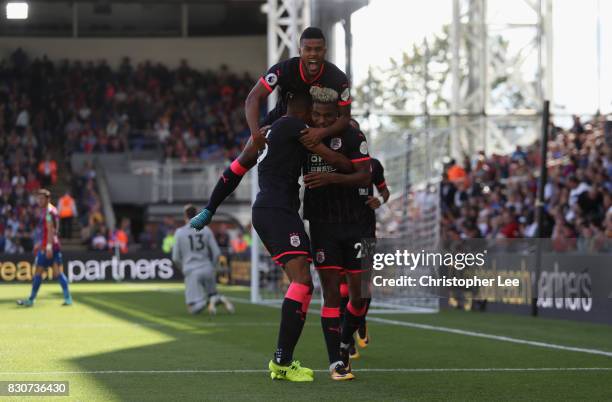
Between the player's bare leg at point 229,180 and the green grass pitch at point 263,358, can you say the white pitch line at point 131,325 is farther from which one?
the player's bare leg at point 229,180

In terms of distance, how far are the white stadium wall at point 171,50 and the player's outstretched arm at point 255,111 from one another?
43.0m

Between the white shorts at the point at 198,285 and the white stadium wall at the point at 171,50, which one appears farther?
the white stadium wall at the point at 171,50

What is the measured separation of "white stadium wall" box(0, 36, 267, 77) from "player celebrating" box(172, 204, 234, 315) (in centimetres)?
3257

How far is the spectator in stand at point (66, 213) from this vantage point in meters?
42.0

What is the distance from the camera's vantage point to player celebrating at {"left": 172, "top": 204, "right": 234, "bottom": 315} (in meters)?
19.8

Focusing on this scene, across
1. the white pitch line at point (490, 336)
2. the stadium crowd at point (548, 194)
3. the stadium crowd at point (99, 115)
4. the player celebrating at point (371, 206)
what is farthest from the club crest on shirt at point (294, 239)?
the stadium crowd at point (99, 115)

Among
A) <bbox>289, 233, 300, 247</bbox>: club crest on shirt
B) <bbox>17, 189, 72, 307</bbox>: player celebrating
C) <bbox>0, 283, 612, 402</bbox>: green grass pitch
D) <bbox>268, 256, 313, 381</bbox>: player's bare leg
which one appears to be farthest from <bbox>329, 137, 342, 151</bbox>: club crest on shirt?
<bbox>17, 189, 72, 307</bbox>: player celebrating

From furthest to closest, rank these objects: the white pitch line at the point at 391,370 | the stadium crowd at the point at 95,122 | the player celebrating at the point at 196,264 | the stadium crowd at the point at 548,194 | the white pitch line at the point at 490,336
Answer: the stadium crowd at the point at 95,122 → the stadium crowd at the point at 548,194 → the player celebrating at the point at 196,264 → the white pitch line at the point at 490,336 → the white pitch line at the point at 391,370

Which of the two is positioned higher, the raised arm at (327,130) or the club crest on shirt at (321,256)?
the raised arm at (327,130)

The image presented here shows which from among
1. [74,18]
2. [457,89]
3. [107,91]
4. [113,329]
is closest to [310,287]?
[113,329]

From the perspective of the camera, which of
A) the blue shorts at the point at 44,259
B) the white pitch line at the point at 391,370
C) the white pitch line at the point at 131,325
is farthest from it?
the blue shorts at the point at 44,259

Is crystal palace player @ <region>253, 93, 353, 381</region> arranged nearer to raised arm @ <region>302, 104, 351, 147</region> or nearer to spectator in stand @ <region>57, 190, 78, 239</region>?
raised arm @ <region>302, 104, 351, 147</region>

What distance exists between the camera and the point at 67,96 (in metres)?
48.5

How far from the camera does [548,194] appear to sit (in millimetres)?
23125
